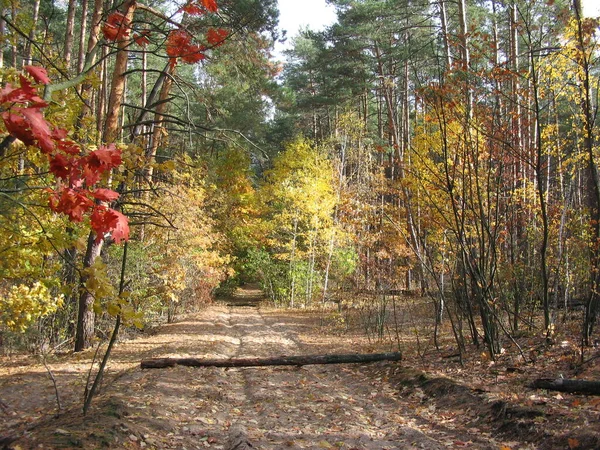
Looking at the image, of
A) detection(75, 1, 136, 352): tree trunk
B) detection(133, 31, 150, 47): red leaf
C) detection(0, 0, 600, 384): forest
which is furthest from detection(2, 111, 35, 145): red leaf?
detection(75, 1, 136, 352): tree trunk

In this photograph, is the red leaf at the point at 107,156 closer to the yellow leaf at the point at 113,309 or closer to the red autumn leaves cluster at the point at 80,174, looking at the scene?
the red autumn leaves cluster at the point at 80,174

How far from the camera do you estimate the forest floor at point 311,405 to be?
13.6ft

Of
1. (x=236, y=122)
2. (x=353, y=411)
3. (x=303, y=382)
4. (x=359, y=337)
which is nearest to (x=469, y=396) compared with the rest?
(x=353, y=411)

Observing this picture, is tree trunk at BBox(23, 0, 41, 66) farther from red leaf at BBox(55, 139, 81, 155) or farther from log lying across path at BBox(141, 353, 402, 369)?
log lying across path at BBox(141, 353, 402, 369)

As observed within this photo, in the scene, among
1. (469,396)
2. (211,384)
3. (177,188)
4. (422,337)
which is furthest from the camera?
(177,188)

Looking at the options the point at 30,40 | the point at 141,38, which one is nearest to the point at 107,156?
the point at 30,40

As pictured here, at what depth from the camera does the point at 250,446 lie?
4.16 meters

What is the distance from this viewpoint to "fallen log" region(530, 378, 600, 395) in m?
4.80

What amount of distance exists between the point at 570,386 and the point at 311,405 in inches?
114

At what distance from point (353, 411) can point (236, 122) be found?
75.7ft

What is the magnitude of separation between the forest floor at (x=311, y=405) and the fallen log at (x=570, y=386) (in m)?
0.10

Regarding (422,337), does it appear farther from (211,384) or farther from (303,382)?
(211,384)

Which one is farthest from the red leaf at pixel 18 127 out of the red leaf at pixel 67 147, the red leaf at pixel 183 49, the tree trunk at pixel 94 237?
the tree trunk at pixel 94 237

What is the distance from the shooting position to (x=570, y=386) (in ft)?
16.4
